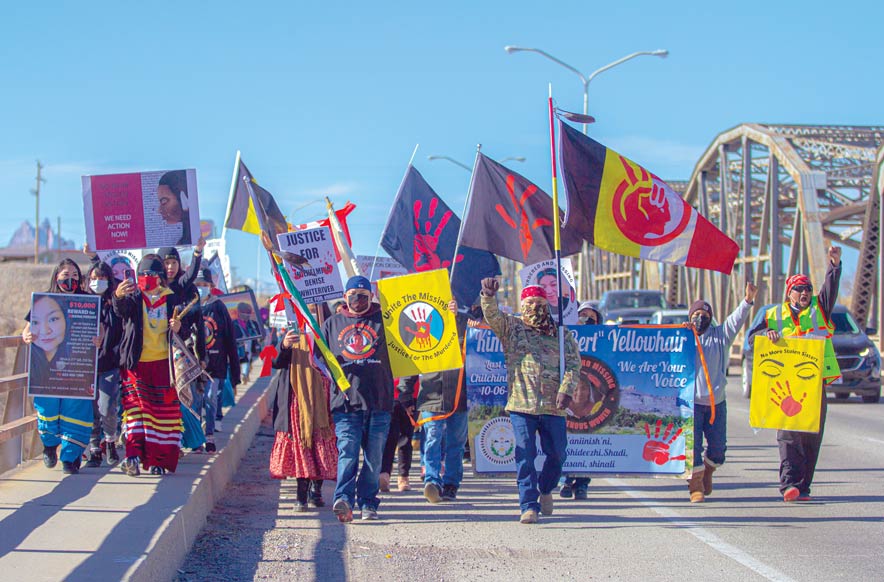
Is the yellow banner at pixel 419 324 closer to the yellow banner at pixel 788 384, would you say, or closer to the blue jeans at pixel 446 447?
the blue jeans at pixel 446 447

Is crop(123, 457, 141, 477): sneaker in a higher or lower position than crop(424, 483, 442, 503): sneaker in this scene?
higher

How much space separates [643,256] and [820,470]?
149 inches

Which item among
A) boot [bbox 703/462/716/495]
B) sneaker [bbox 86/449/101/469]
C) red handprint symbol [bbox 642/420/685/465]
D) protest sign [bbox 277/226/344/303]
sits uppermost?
protest sign [bbox 277/226/344/303]

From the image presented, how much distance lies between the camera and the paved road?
683cm

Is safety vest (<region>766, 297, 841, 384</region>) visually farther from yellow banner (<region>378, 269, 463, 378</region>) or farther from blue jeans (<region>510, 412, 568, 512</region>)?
yellow banner (<region>378, 269, 463, 378</region>)

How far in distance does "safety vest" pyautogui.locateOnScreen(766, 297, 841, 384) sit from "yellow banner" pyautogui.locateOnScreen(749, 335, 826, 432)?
76 millimetres

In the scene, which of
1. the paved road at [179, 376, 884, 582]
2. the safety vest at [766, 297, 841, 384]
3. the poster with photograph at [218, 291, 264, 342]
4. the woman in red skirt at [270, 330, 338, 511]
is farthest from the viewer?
the poster with photograph at [218, 291, 264, 342]

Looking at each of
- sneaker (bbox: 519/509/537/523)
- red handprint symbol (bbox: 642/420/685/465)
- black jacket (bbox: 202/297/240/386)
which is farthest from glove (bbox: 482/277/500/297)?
black jacket (bbox: 202/297/240/386)

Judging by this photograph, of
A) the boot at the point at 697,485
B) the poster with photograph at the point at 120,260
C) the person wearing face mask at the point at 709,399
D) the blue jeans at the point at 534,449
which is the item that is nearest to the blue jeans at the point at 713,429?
the person wearing face mask at the point at 709,399

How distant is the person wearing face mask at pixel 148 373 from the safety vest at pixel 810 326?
5.08m

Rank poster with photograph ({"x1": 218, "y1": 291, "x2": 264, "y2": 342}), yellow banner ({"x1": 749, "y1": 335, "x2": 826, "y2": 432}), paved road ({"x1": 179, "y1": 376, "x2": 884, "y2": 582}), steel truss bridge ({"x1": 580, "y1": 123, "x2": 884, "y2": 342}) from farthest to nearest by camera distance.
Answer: steel truss bridge ({"x1": 580, "y1": 123, "x2": 884, "y2": 342}) < poster with photograph ({"x1": 218, "y1": 291, "x2": 264, "y2": 342}) < yellow banner ({"x1": 749, "y1": 335, "x2": 826, "y2": 432}) < paved road ({"x1": 179, "y1": 376, "x2": 884, "y2": 582})

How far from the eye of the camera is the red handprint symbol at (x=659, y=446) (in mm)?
9547

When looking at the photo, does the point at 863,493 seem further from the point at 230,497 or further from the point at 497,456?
the point at 230,497

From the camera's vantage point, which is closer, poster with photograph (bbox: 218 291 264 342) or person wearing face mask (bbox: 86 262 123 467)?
person wearing face mask (bbox: 86 262 123 467)
